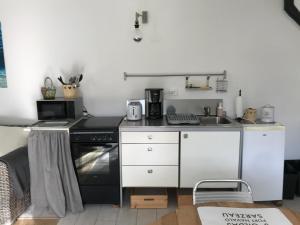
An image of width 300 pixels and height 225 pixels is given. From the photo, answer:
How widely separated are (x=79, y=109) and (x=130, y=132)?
0.73 metres

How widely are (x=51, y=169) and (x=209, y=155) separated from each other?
151 centimetres

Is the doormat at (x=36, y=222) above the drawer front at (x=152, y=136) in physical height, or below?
below

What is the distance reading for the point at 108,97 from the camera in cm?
332

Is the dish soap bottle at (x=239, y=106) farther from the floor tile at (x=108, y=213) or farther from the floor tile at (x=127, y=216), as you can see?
the floor tile at (x=108, y=213)

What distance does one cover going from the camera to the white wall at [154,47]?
3.14 meters

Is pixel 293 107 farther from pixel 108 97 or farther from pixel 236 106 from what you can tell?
pixel 108 97

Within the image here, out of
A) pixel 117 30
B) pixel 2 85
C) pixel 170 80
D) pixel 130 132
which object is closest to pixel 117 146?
pixel 130 132

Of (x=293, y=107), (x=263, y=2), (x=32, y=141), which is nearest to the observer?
(x=32, y=141)

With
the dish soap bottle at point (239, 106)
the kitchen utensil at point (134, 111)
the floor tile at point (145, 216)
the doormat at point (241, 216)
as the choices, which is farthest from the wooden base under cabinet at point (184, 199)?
the doormat at point (241, 216)

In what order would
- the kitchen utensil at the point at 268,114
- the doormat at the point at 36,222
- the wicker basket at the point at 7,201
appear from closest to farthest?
the wicker basket at the point at 7,201 < the doormat at the point at 36,222 < the kitchen utensil at the point at 268,114

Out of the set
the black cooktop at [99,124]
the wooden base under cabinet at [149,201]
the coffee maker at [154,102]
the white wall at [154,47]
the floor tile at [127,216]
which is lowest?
the floor tile at [127,216]

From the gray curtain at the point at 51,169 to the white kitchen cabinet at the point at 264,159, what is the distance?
1.71 m

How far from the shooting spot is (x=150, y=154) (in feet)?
9.23

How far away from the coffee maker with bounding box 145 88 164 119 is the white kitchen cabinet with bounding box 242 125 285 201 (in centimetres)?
92
